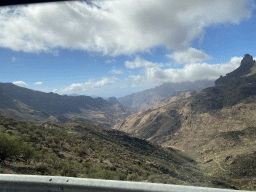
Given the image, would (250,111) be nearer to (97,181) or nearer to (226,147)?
(226,147)

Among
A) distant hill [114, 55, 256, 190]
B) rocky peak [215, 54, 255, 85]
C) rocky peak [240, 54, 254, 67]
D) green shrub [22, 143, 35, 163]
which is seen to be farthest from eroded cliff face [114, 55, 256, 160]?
rocky peak [240, 54, 254, 67]

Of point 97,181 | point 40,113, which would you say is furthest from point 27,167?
point 40,113

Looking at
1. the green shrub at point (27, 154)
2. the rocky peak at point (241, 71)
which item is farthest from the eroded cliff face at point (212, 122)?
the green shrub at point (27, 154)

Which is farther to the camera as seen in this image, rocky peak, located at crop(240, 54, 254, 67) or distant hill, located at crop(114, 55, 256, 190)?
rocky peak, located at crop(240, 54, 254, 67)

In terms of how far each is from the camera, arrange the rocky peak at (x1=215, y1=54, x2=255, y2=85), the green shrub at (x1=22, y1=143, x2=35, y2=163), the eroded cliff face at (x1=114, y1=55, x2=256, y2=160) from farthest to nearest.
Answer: the rocky peak at (x1=215, y1=54, x2=255, y2=85), the eroded cliff face at (x1=114, y1=55, x2=256, y2=160), the green shrub at (x1=22, y1=143, x2=35, y2=163)

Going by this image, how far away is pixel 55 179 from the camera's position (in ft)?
6.55

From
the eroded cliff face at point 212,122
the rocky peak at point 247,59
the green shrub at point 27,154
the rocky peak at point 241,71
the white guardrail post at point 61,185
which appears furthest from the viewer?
the rocky peak at point 247,59

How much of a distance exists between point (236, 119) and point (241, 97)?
892 inches

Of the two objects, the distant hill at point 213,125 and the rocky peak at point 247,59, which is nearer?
the distant hill at point 213,125

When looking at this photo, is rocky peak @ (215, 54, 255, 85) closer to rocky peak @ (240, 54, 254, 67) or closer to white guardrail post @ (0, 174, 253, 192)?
rocky peak @ (240, 54, 254, 67)

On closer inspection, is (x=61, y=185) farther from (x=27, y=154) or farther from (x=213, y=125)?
(x=213, y=125)

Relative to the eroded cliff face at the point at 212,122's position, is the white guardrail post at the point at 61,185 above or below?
above

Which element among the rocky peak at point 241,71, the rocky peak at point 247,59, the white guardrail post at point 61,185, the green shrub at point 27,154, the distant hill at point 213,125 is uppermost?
the rocky peak at point 247,59

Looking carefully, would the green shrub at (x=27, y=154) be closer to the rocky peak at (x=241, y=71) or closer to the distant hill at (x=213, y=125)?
the distant hill at (x=213, y=125)
